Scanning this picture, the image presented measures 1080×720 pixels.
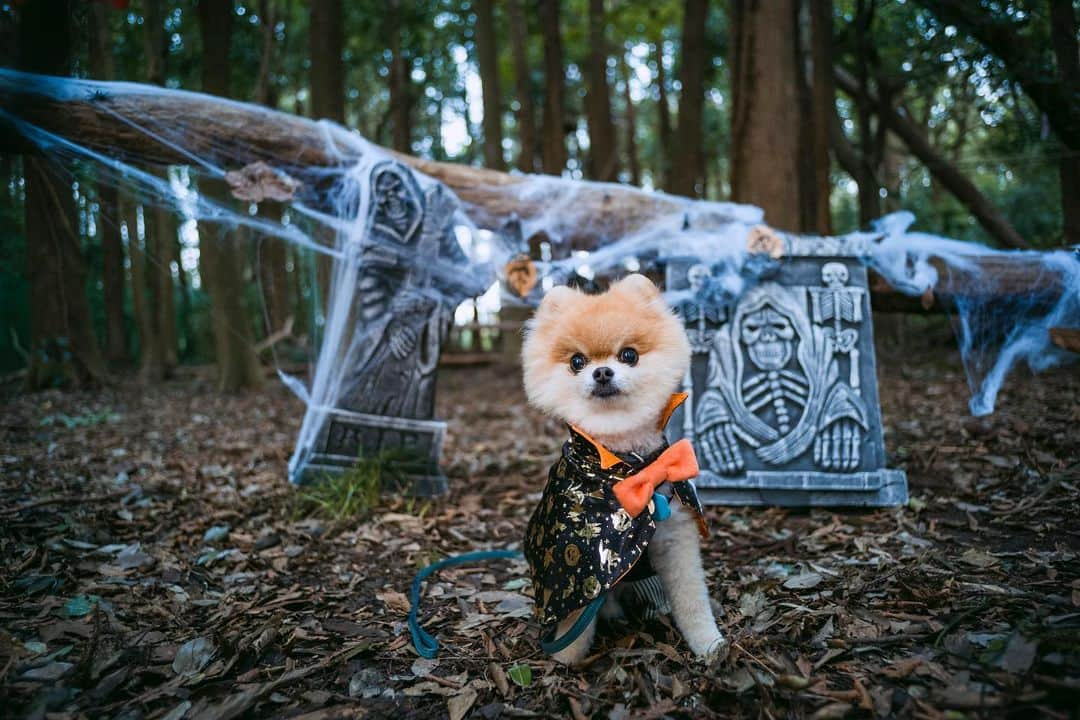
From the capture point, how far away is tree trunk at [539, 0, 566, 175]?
10.2 meters

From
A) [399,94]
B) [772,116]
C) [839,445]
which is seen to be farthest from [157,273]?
[839,445]

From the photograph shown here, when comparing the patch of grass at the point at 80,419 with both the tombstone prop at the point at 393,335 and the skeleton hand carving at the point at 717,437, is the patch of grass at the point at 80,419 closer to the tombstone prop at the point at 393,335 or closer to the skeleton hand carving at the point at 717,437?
the tombstone prop at the point at 393,335

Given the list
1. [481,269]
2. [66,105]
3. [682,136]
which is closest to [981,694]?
[481,269]

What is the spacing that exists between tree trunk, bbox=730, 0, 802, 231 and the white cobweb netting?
1001 millimetres

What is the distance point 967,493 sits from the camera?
375 centimetres

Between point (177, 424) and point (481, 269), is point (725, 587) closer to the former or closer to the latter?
point (481, 269)

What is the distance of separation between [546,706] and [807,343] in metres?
2.55

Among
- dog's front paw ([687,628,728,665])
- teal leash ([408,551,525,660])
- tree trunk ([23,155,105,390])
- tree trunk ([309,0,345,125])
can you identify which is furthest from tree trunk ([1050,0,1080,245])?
tree trunk ([309,0,345,125])

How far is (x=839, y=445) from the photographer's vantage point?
12.3 feet

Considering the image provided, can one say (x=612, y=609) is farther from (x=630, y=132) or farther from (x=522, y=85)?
(x=630, y=132)

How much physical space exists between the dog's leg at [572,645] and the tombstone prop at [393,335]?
2.20m

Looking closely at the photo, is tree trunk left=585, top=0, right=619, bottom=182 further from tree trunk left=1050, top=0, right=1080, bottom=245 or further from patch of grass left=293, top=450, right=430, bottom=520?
patch of grass left=293, top=450, right=430, bottom=520

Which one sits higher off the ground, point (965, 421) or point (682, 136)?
point (682, 136)

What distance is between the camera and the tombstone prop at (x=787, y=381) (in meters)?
3.74
